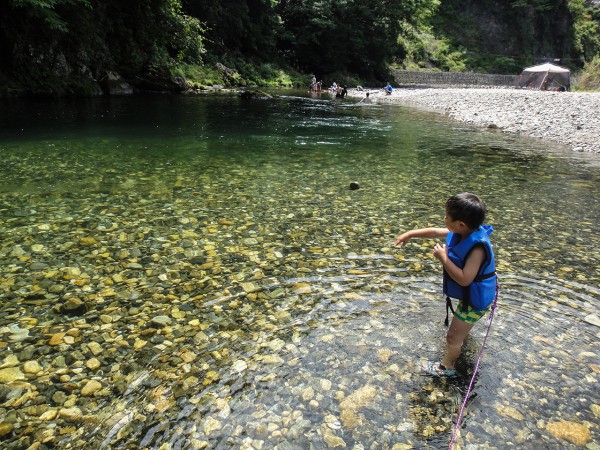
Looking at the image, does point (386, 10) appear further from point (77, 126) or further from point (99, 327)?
point (99, 327)

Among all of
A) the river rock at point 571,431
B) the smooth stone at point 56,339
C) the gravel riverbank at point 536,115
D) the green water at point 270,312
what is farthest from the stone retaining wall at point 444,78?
the smooth stone at point 56,339

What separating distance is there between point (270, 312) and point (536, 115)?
867 inches

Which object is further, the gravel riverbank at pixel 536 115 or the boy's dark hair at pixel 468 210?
the gravel riverbank at pixel 536 115

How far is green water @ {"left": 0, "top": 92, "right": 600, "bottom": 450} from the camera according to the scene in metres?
3.07

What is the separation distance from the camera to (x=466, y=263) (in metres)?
3.24

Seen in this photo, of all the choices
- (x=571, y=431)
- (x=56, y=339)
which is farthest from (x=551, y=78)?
(x=56, y=339)

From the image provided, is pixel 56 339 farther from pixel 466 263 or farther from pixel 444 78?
pixel 444 78

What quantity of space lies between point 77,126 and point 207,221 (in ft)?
35.4

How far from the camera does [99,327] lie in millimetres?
4016

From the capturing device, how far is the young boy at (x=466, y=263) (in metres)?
3.13

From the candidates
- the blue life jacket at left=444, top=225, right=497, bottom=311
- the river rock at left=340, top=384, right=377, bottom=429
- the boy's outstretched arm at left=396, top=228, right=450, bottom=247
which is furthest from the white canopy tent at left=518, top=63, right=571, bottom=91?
the river rock at left=340, top=384, right=377, bottom=429

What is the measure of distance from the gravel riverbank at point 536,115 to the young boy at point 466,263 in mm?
14361

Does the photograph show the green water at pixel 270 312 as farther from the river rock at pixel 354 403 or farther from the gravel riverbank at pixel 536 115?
the gravel riverbank at pixel 536 115

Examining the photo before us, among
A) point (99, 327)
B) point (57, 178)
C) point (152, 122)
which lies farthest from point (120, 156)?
point (99, 327)
